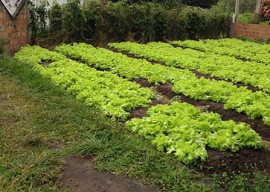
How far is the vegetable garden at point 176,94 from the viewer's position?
179 inches

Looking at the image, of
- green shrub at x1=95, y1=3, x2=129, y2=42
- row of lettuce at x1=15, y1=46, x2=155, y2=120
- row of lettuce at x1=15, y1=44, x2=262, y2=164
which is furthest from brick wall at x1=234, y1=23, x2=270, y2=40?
row of lettuce at x1=15, y1=44, x2=262, y2=164

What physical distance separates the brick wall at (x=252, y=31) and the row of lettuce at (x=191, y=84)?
1078cm

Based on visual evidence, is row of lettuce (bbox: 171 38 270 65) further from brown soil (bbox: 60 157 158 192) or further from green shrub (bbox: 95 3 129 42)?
brown soil (bbox: 60 157 158 192)

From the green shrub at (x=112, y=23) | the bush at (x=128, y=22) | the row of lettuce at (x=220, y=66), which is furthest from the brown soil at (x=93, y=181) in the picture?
the green shrub at (x=112, y=23)

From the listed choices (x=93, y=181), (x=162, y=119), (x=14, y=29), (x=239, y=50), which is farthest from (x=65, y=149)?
(x=239, y=50)

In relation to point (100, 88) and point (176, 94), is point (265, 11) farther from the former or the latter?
point (100, 88)

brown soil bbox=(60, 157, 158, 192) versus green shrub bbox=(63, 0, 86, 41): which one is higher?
green shrub bbox=(63, 0, 86, 41)

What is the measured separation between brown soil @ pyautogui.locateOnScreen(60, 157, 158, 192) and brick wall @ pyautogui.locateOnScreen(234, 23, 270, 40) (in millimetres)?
16194

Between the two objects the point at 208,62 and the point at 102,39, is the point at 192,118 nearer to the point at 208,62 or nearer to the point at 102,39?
the point at 208,62

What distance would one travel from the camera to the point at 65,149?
4461 millimetres

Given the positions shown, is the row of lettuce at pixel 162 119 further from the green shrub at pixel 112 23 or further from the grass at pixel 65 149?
the green shrub at pixel 112 23

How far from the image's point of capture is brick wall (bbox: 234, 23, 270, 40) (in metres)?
17.9

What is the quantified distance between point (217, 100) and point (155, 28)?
10256mm

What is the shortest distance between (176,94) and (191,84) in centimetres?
45
